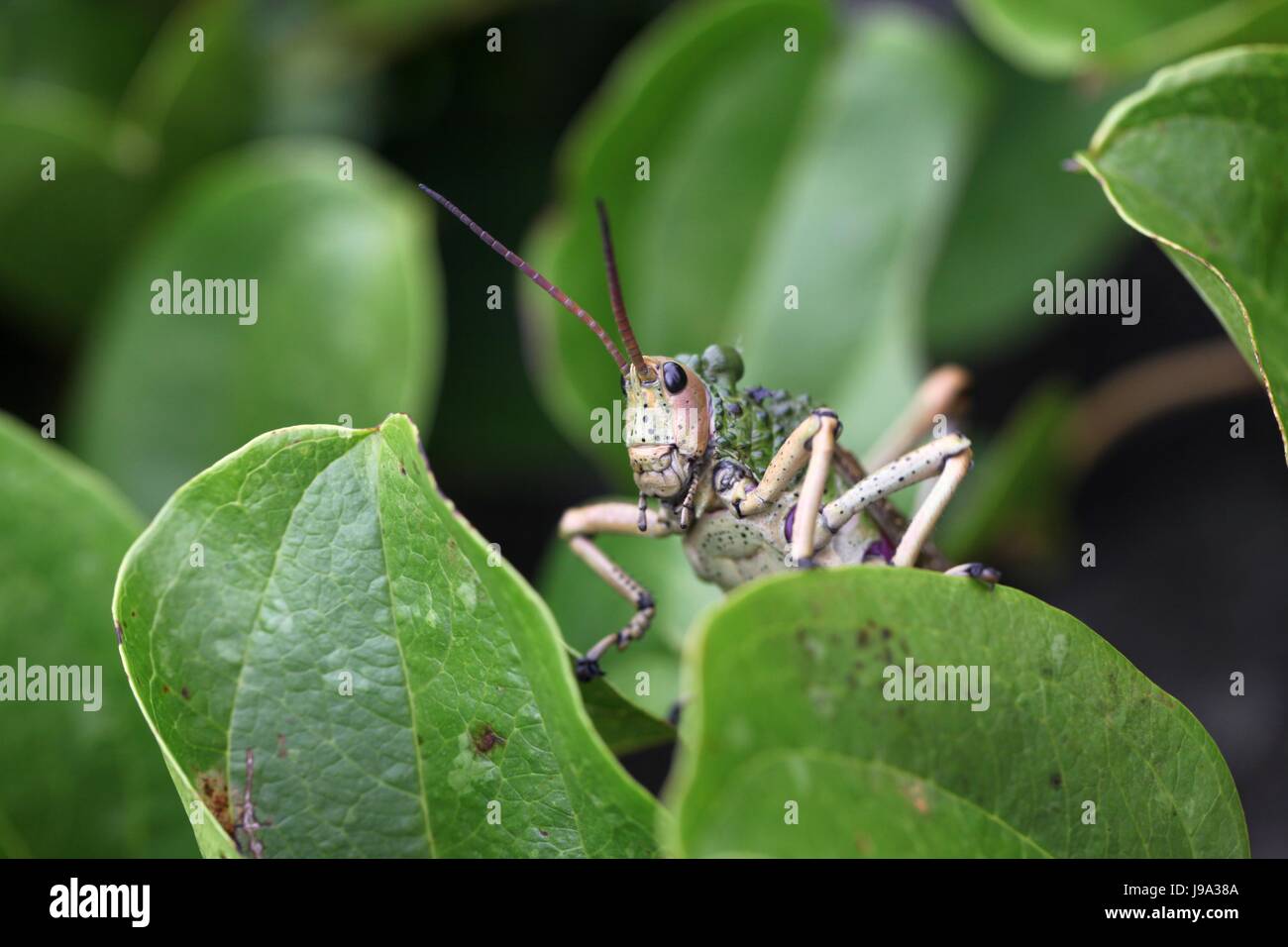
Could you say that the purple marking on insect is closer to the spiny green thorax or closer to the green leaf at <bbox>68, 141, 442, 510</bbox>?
the spiny green thorax

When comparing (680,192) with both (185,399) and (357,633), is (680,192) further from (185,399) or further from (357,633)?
(357,633)

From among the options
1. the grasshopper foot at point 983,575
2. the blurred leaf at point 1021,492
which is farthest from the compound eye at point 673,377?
the blurred leaf at point 1021,492

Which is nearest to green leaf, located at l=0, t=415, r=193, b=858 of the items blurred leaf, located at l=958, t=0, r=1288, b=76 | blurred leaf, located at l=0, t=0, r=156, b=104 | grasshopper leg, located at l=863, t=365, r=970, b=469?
grasshopper leg, located at l=863, t=365, r=970, b=469

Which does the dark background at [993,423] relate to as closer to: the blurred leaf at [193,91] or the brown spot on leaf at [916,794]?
the blurred leaf at [193,91]

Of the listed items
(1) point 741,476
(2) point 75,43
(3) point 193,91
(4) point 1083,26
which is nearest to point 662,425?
(1) point 741,476

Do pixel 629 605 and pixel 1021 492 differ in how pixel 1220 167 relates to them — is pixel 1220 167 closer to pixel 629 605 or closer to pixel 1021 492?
pixel 629 605
